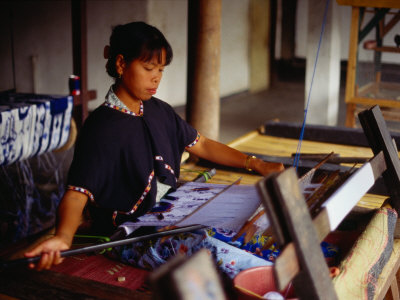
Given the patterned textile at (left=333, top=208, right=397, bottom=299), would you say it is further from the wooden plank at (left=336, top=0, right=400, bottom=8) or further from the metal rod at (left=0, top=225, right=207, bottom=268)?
the wooden plank at (left=336, top=0, right=400, bottom=8)

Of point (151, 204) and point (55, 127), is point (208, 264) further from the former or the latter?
point (55, 127)

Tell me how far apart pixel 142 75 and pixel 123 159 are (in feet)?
1.09

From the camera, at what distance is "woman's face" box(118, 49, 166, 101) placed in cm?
203

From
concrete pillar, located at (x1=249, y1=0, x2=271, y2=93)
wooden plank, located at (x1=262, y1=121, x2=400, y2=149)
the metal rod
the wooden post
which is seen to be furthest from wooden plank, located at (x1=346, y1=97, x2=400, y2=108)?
concrete pillar, located at (x1=249, y1=0, x2=271, y2=93)

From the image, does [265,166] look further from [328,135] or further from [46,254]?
[328,135]

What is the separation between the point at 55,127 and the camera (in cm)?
439

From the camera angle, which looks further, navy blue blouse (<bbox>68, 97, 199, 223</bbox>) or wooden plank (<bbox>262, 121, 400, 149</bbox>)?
wooden plank (<bbox>262, 121, 400, 149</bbox>)

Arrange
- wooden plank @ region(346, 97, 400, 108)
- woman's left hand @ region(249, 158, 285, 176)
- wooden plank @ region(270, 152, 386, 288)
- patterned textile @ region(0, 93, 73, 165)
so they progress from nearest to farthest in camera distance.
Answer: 1. wooden plank @ region(270, 152, 386, 288)
2. woman's left hand @ region(249, 158, 285, 176)
3. patterned textile @ region(0, 93, 73, 165)
4. wooden plank @ region(346, 97, 400, 108)

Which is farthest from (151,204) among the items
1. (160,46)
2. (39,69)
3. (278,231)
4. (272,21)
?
(272,21)

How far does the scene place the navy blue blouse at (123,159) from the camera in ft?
6.56

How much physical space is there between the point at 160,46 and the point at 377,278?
45.4 inches

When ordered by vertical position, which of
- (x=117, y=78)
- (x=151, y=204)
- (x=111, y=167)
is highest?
(x=117, y=78)

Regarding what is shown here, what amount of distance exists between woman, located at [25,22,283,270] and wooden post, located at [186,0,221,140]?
148 centimetres

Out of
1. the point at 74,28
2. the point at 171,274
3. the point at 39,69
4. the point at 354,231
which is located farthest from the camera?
the point at 39,69
